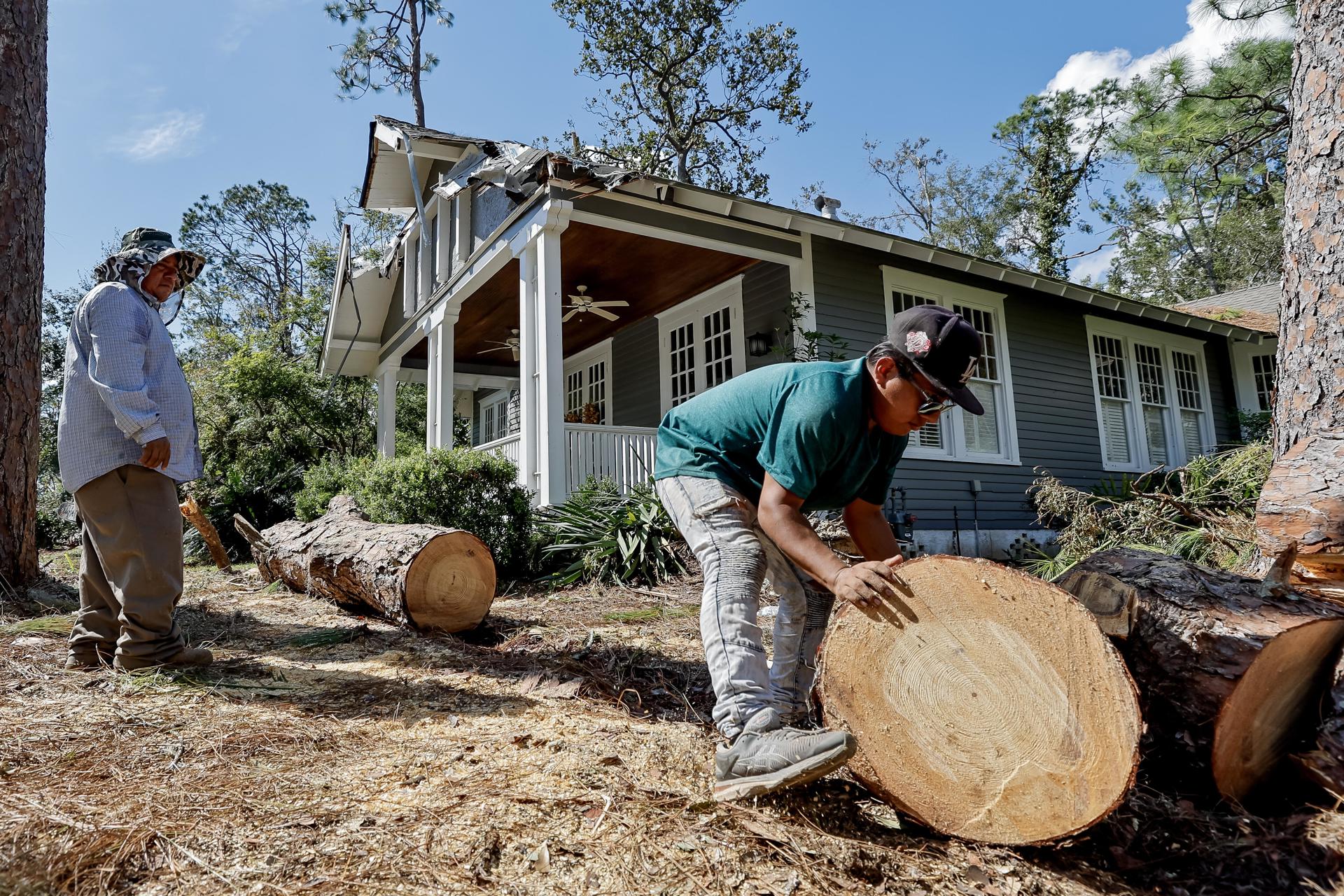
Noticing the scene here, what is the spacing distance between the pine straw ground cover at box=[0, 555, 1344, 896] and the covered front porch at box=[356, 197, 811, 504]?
5122 mm

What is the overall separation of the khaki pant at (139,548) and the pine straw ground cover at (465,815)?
21 cm

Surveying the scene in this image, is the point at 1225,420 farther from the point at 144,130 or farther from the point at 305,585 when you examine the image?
the point at 144,130

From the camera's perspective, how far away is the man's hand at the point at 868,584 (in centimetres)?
199

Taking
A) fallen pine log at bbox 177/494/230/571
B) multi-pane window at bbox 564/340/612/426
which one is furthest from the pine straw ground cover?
multi-pane window at bbox 564/340/612/426

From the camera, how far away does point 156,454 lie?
10.5 ft

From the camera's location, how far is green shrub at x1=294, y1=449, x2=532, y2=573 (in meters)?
7.21

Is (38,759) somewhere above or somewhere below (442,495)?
below

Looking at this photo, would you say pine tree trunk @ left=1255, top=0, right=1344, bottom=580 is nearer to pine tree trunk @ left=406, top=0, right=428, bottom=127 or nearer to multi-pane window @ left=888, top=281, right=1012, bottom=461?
multi-pane window @ left=888, top=281, right=1012, bottom=461

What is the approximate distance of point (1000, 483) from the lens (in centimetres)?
1066

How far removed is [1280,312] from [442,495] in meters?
6.31

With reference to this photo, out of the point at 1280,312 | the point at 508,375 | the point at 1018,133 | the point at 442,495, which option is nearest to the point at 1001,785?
the point at 1280,312

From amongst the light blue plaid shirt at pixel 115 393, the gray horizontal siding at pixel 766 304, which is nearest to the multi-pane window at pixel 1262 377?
the gray horizontal siding at pixel 766 304

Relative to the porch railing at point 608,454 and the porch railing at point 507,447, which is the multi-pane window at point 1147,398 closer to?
the porch railing at point 608,454

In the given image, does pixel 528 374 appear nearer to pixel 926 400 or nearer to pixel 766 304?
pixel 766 304
